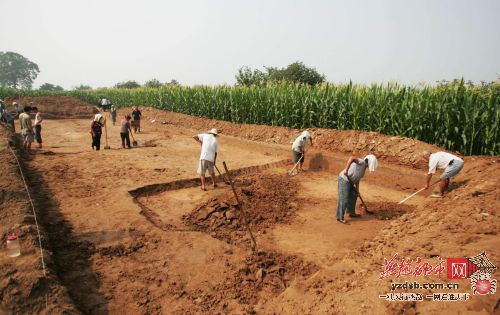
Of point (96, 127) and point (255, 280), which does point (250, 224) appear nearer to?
point (255, 280)

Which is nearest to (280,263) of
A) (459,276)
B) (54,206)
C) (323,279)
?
(323,279)

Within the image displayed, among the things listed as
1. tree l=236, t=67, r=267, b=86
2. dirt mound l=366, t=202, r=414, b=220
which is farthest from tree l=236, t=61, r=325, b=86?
dirt mound l=366, t=202, r=414, b=220

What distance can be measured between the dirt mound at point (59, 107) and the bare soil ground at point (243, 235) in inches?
922

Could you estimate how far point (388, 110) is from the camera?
36.7ft

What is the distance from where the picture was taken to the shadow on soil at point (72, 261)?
13.2 ft

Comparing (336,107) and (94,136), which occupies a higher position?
(336,107)

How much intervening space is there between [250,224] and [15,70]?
428 feet

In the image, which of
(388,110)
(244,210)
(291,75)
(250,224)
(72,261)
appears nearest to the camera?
(72,261)

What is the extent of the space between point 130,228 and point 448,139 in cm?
931

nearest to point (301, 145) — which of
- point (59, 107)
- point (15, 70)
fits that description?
point (59, 107)

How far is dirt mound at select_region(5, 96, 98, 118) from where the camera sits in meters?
31.2

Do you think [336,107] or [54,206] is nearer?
[54,206]

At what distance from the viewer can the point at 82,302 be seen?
13.0 ft

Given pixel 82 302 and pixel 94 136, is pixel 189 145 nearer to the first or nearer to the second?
pixel 94 136
